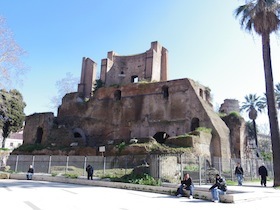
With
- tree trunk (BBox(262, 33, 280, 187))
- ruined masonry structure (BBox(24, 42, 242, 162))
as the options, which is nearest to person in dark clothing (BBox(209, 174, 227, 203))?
tree trunk (BBox(262, 33, 280, 187))

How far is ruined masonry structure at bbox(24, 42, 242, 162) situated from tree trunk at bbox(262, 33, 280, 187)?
28.5ft

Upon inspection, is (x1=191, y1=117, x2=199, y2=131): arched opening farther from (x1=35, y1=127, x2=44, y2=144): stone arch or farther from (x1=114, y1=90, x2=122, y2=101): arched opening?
(x1=35, y1=127, x2=44, y2=144): stone arch

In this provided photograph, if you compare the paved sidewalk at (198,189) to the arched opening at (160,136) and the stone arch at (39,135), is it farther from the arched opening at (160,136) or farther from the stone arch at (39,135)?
the arched opening at (160,136)

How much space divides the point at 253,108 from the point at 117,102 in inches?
1051

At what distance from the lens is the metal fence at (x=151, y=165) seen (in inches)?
→ 541

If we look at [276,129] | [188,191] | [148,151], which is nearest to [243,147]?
[148,151]

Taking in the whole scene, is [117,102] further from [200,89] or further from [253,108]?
[253,108]

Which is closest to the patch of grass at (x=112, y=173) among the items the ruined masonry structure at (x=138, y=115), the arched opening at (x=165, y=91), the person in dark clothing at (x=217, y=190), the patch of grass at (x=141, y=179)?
the patch of grass at (x=141, y=179)

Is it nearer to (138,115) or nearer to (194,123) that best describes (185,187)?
(194,123)

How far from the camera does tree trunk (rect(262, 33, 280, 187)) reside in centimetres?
1536

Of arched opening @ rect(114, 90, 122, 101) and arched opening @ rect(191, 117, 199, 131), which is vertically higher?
arched opening @ rect(114, 90, 122, 101)

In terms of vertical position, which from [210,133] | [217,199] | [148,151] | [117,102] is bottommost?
[217,199]

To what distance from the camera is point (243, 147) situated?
31.7 meters

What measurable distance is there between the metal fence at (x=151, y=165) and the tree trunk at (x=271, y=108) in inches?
129
